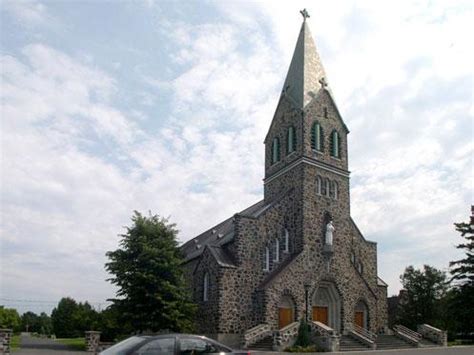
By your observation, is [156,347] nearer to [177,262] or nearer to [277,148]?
[177,262]

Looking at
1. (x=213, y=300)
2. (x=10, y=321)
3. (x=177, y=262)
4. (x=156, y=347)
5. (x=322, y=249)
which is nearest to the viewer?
(x=156, y=347)

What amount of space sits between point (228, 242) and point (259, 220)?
2.52 m

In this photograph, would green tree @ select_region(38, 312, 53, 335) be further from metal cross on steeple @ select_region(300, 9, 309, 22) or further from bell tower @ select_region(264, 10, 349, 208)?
metal cross on steeple @ select_region(300, 9, 309, 22)

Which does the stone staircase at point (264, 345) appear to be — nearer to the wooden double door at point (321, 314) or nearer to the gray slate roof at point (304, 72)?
the wooden double door at point (321, 314)

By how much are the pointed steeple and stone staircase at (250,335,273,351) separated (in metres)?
16.4

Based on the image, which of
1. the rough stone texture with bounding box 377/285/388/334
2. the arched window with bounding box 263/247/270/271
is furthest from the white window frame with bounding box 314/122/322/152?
the rough stone texture with bounding box 377/285/388/334

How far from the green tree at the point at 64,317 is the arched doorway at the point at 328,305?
4339cm

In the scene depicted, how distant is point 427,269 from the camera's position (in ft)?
160

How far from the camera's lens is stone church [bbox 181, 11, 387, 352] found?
3036cm

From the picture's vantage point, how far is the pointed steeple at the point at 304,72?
36875mm

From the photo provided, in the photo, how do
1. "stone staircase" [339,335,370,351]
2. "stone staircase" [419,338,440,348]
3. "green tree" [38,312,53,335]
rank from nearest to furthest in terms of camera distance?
"stone staircase" [339,335,370,351] < "stone staircase" [419,338,440,348] < "green tree" [38,312,53,335]

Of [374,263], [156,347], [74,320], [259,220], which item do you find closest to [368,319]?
[374,263]

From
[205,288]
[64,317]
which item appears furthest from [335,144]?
[64,317]

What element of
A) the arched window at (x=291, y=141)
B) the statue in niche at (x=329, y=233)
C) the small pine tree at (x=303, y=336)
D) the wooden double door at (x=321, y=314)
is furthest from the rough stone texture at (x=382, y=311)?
the arched window at (x=291, y=141)
